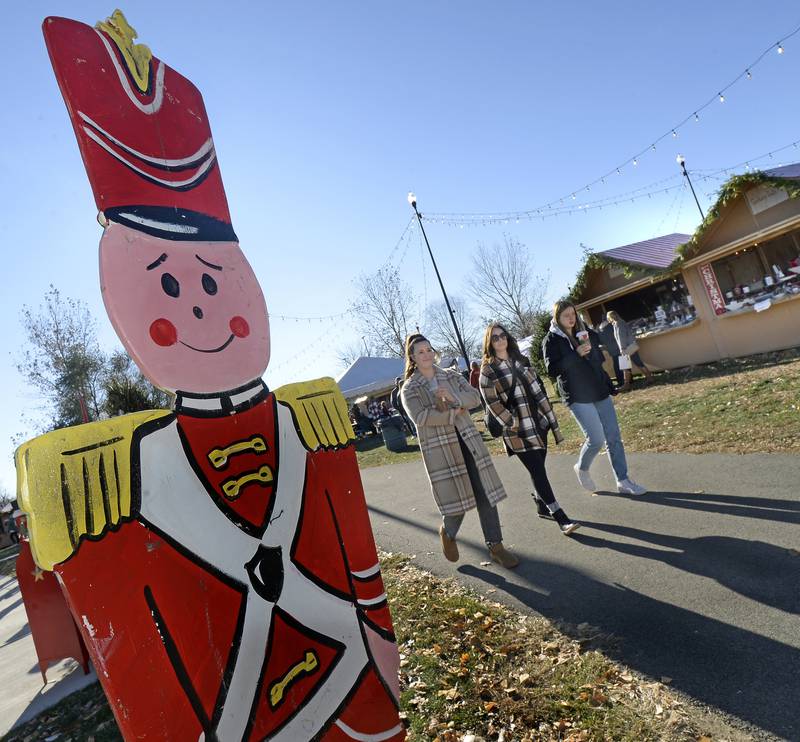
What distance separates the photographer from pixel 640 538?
421 cm

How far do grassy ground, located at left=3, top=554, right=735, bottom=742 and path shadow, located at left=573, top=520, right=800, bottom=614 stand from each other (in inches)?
36.6

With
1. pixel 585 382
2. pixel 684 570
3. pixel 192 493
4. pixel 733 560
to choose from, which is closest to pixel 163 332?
pixel 192 493

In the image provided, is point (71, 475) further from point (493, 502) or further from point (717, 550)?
point (717, 550)

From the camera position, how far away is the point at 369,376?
24.1 m

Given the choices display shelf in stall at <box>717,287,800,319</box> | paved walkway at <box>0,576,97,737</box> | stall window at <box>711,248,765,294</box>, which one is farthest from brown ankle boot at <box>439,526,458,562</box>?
stall window at <box>711,248,765,294</box>

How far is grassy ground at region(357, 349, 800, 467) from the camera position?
6066 mm

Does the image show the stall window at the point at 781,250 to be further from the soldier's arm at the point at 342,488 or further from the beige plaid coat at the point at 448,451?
the soldier's arm at the point at 342,488

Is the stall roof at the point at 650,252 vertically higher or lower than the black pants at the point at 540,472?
higher

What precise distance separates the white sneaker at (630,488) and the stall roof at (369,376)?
1767cm

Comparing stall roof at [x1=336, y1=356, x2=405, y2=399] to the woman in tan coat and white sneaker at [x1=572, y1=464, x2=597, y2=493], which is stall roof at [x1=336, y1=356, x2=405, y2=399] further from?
the woman in tan coat

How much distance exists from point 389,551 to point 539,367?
10616 millimetres

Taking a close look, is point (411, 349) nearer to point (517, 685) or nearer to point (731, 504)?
point (517, 685)

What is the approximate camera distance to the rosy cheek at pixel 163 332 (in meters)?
1.96

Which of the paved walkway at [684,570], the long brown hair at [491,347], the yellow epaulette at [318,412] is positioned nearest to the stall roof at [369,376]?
the paved walkway at [684,570]
